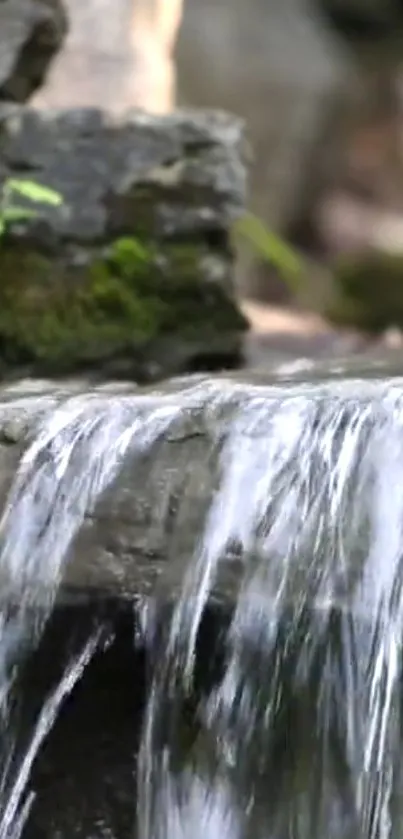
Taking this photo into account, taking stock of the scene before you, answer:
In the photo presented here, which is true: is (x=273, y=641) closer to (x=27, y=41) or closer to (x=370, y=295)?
(x=27, y=41)

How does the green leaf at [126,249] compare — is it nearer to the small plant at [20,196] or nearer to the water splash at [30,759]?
the small plant at [20,196]

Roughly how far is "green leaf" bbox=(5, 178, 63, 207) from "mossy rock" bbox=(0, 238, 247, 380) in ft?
0.55

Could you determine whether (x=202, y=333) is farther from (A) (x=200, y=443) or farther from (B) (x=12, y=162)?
(A) (x=200, y=443)

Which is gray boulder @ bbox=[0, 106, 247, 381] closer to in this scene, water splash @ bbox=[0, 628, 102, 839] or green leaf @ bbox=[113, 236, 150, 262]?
green leaf @ bbox=[113, 236, 150, 262]

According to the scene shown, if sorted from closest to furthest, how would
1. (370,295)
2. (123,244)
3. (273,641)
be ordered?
(273,641)
(123,244)
(370,295)

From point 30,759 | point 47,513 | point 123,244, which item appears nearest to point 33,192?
point 123,244

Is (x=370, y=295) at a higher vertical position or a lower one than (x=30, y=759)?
higher

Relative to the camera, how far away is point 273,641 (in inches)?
72.5

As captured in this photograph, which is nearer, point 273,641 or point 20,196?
point 273,641

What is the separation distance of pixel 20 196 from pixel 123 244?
0.36 m

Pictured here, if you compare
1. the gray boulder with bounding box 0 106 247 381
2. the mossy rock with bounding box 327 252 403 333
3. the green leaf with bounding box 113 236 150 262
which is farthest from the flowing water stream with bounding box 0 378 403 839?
the mossy rock with bounding box 327 252 403 333

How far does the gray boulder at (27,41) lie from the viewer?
3771mm

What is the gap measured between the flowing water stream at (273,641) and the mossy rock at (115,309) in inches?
66.2

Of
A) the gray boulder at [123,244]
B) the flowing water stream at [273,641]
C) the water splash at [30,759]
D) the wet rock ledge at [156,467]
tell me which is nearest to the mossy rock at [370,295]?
the gray boulder at [123,244]
